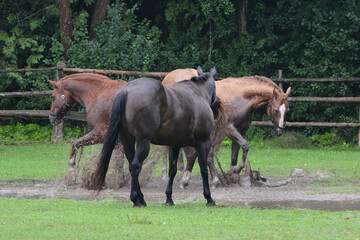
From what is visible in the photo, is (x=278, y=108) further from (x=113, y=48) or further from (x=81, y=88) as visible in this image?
(x=113, y=48)

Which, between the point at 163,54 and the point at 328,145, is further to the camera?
the point at 163,54

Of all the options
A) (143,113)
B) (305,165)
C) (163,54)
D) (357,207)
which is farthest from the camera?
(163,54)

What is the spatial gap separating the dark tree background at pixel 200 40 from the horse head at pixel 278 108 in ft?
22.7

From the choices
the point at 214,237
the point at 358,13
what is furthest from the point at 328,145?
the point at 214,237

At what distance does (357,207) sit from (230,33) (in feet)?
40.6

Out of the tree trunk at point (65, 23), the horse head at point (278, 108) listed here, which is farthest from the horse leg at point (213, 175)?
the tree trunk at point (65, 23)

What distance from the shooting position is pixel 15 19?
19.7 m

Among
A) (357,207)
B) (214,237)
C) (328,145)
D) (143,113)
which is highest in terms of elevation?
(143,113)

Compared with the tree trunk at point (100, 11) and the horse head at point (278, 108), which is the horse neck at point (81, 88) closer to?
the horse head at point (278, 108)

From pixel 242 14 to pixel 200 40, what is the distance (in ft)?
4.84

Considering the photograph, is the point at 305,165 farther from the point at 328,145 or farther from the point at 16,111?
the point at 16,111

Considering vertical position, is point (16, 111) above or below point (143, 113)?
below

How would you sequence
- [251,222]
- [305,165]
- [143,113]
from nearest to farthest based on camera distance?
[251,222] < [143,113] < [305,165]

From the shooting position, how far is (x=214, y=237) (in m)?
6.20
